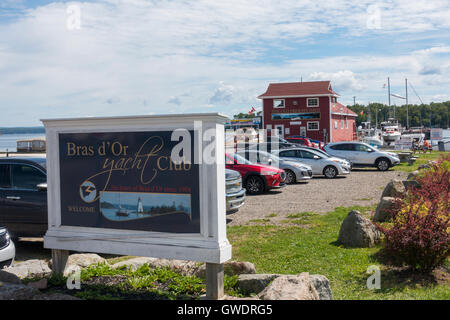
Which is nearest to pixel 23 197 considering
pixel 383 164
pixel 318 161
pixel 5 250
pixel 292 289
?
pixel 5 250

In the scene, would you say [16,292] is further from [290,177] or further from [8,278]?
[290,177]

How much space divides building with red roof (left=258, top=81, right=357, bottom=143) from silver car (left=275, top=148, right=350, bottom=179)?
1146 inches

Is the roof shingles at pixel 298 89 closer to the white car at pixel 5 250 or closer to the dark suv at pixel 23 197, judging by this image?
the dark suv at pixel 23 197

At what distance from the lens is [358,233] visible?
27.4ft

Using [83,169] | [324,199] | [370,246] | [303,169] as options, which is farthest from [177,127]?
[303,169]

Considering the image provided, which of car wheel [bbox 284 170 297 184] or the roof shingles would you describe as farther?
the roof shingles

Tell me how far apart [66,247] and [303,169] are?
15.0 m

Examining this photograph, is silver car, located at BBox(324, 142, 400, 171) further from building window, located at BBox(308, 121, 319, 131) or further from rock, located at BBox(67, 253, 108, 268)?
building window, located at BBox(308, 121, 319, 131)

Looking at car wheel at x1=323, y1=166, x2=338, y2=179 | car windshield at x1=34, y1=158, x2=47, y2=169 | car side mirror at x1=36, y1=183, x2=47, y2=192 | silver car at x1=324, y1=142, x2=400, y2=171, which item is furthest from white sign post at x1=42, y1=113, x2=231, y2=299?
silver car at x1=324, y1=142, x2=400, y2=171

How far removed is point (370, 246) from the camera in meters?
8.32

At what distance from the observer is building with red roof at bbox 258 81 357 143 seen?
5134 centimetres

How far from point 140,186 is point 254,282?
1.79m

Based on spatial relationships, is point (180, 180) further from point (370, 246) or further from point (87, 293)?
point (370, 246)

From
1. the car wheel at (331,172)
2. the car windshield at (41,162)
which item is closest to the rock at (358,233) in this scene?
the car windshield at (41,162)
